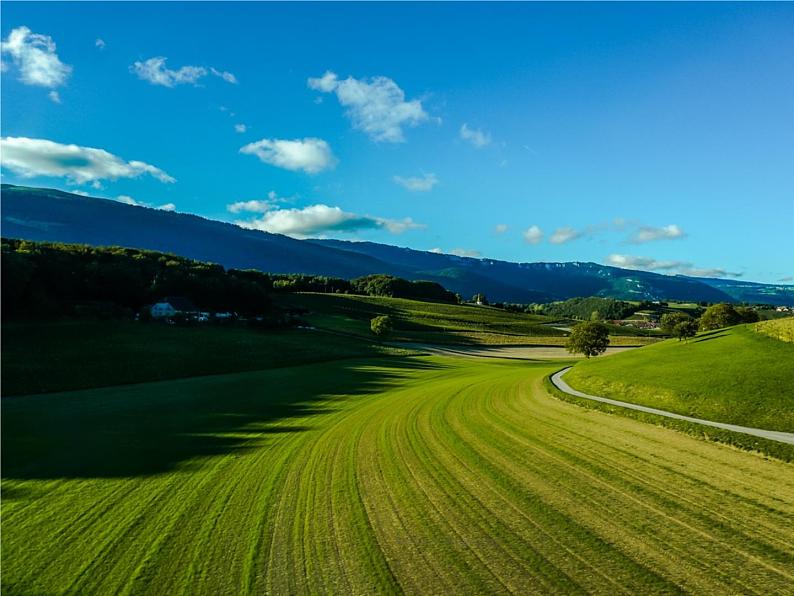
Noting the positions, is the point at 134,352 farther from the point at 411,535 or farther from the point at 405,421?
the point at 411,535

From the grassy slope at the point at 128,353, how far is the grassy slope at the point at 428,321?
33238mm

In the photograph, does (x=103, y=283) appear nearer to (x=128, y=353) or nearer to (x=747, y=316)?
(x=128, y=353)

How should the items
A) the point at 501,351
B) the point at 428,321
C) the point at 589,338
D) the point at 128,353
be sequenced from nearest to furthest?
the point at 128,353, the point at 589,338, the point at 501,351, the point at 428,321

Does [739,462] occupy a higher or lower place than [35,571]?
higher

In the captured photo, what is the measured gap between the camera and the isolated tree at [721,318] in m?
70.4

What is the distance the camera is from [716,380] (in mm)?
23062

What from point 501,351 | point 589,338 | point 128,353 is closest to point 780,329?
point 589,338

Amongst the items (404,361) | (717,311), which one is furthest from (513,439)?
(717,311)

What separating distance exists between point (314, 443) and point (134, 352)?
136ft

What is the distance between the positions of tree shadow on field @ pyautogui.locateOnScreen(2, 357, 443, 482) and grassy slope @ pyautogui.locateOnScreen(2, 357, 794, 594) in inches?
8.8

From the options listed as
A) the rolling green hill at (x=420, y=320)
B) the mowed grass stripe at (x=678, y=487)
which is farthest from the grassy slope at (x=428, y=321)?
the mowed grass stripe at (x=678, y=487)

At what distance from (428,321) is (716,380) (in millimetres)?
112312

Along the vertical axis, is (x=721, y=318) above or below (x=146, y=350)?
above

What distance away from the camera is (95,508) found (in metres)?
13.5
